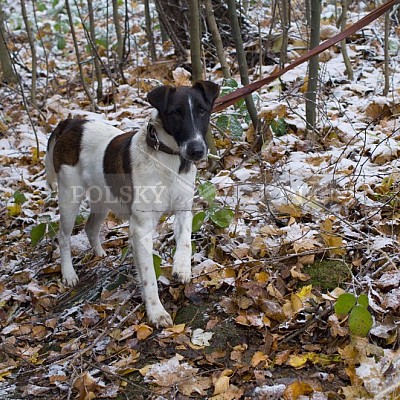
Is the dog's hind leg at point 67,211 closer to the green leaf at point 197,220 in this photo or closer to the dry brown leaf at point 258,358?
the green leaf at point 197,220

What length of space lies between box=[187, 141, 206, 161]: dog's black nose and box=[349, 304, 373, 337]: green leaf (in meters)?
1.51

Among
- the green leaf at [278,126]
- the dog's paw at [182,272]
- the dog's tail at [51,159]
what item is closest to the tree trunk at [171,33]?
the green leaf at [278,126]

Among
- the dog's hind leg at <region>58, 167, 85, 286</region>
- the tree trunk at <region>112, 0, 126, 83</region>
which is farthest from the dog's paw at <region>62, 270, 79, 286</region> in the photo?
the tree trunk at <region>112, 0, 126, 83</region>

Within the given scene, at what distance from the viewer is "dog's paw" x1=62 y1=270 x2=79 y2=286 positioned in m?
5.62

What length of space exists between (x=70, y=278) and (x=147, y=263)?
4.41ft

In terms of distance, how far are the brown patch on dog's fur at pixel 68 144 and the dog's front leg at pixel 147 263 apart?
4.13ft

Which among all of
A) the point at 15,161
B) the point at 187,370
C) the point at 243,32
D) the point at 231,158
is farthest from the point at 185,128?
the point at 243,32

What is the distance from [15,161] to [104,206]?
11.2ft

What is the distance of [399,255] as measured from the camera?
4.41 metres

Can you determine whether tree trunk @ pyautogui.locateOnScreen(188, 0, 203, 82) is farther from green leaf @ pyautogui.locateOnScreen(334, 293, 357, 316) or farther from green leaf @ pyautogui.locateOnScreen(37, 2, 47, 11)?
green leaf @ pyautogui.locateOnScreen(37, 2, 47, 11)

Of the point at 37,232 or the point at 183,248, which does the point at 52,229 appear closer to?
the point at 37,232

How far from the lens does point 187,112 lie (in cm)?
455

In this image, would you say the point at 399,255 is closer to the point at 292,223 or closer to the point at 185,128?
the point at 292,223

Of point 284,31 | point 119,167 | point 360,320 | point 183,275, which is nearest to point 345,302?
point 360,320
